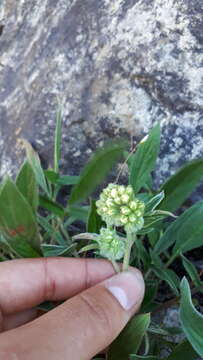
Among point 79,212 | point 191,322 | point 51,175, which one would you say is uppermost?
point 51,175

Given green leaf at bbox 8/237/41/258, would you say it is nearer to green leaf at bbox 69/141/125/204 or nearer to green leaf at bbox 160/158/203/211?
green leaf at bbox 69/141/125/204

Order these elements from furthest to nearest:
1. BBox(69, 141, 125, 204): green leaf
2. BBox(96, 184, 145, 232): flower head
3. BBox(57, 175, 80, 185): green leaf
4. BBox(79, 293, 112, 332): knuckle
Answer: BBox(57, 175, 80, 185): green leaf
BBox(69, 141, 125, 204): green leaf
BBox(79, 293, 112, 332): knuckle
BBox(96, 184, 145, 232): flower head

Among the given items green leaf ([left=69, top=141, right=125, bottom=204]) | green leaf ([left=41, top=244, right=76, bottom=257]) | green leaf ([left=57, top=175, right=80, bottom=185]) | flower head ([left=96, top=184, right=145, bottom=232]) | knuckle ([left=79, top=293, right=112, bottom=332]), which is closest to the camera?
flower head ([left=96, top=184, right=145, bottom=232])

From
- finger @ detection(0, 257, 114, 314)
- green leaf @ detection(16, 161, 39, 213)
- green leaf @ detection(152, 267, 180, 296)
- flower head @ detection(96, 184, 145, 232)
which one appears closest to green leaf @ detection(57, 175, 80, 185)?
green leaf @ detection(16, 161, 39, 213)

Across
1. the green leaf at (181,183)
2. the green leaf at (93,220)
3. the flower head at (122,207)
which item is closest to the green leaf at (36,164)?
the green leaf at (93,220)

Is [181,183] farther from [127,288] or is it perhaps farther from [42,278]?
[42,278]

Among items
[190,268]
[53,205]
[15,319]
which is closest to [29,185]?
[53,205]

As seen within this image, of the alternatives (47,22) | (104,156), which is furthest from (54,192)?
(47,22)
